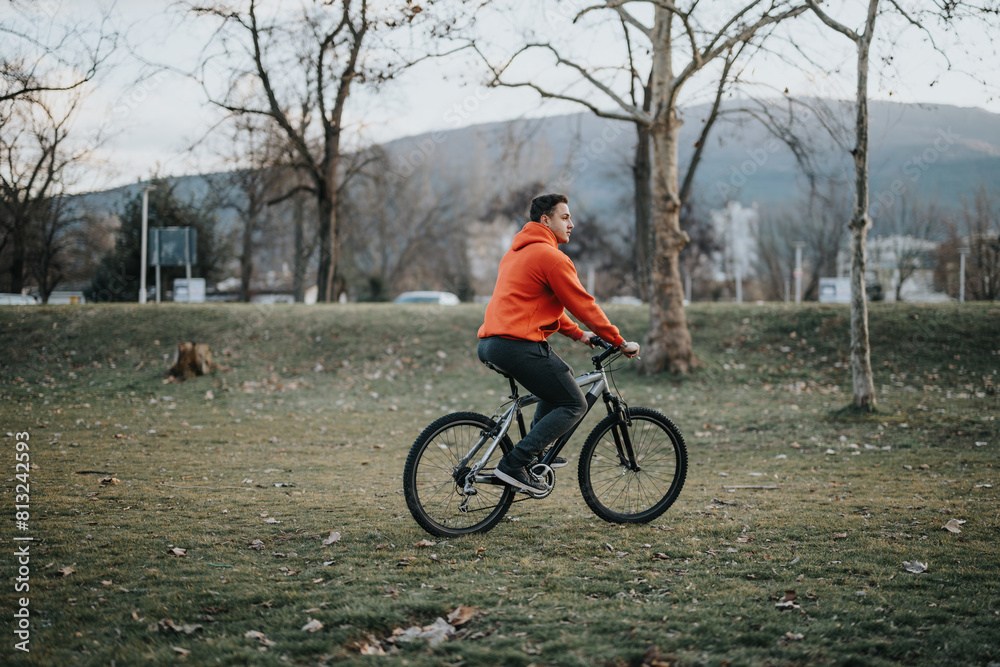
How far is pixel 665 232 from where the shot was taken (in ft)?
47.5

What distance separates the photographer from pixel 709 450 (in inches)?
356

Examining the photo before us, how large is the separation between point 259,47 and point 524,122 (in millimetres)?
13264

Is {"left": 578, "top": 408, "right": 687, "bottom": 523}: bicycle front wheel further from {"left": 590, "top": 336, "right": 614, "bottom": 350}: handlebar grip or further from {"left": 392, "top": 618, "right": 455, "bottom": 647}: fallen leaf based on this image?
{"left": 392, "top": 618, "right": 455, "bottom": 647}: fallen leaf

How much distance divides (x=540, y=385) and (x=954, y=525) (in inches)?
123

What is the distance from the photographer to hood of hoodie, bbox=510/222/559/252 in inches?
184

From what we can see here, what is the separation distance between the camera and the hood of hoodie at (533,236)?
4.67 metres

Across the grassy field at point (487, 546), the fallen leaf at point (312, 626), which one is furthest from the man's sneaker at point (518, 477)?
the fallen leaf at point (312, 626)

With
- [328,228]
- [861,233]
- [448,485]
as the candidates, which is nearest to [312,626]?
[448,485]

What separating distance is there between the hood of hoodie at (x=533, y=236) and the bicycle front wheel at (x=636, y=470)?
53.1 inches

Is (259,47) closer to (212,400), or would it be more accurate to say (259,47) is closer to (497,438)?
(212,400)

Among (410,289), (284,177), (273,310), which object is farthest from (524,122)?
(410,289)

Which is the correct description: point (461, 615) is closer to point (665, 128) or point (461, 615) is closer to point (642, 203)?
point (665, 128)

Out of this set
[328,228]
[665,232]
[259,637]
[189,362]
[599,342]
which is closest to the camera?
[259,637]

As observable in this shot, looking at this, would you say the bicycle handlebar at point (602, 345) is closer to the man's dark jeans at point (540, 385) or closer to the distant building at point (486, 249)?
the man's dark jeans at point (540, 385)
